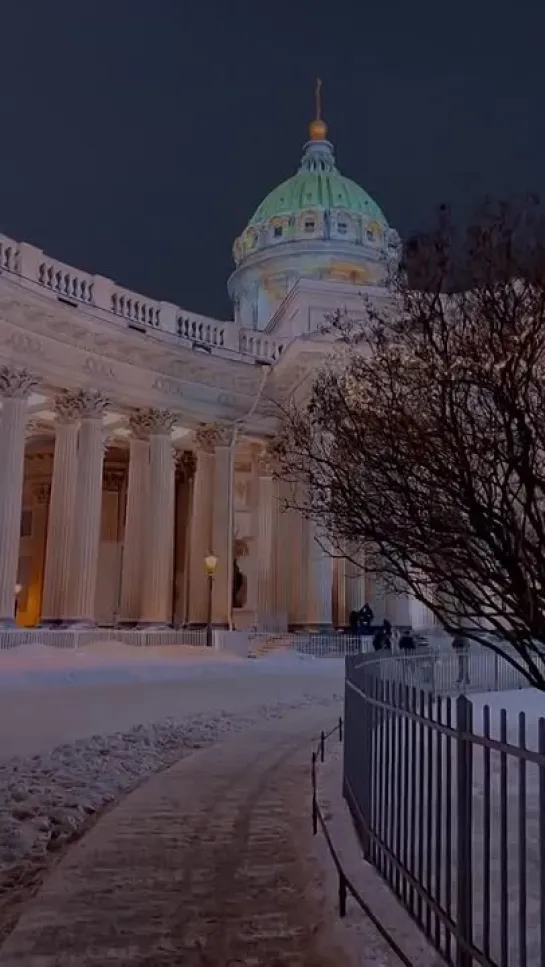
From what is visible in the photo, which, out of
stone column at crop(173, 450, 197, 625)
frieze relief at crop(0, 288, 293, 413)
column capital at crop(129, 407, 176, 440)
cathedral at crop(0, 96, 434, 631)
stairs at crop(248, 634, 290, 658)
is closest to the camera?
frieze relief at crop(0, 288, 293, 413)

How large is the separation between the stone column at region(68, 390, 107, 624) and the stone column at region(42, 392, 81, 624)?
20cm

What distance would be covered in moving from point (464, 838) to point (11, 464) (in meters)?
24.4

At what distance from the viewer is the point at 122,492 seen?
141 ft

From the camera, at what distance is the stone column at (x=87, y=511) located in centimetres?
2852

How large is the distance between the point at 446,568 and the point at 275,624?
25.4m

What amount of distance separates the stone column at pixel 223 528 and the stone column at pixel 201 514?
31cm

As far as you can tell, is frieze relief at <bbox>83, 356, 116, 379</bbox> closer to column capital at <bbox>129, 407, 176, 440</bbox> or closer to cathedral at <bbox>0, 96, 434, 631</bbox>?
cathedral at <bbox>0, 96, 434, 631</bbox>

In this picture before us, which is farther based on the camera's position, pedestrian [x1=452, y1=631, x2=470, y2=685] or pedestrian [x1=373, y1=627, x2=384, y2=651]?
pedestrian [x1=373, y1=627, x2=384, y2=651]

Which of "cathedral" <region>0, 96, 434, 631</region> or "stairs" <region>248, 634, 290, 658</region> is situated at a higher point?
"cathedral" <region>0, 96, 434, 631</region>

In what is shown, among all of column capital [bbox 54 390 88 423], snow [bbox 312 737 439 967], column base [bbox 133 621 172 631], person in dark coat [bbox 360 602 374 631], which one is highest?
column capital [bbox 54 390 88 423]

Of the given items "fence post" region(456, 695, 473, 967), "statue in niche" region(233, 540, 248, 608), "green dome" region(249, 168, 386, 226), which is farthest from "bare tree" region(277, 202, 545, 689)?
"green dome" region(249, 168, 386, 226)

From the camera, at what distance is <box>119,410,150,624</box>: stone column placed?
105 ft

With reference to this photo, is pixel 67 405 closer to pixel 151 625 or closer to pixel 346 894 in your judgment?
pixel 151 625

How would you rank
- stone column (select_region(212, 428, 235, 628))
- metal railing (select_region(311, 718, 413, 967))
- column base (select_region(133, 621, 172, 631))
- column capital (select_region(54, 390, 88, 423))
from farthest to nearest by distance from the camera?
stone column (select_region(212, 428, 235, 628)) < column base (select_region(133, 621, 172, 631)) < column capital (select_region(54, 390, 88, 423)) < metal railing (select_region(311, 718, 413, 967))
